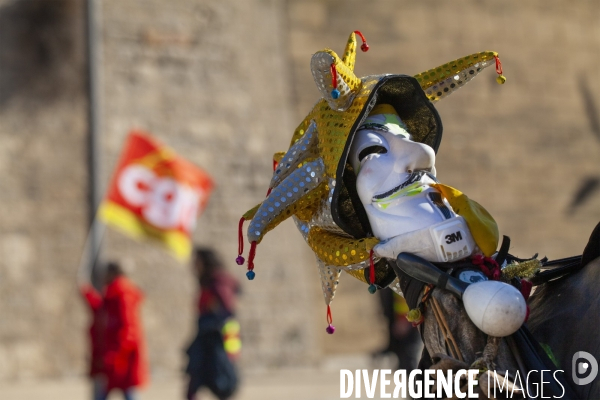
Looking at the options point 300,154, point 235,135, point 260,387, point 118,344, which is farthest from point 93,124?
point 300,154

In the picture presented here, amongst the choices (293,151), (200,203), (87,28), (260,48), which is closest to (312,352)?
(200,203)

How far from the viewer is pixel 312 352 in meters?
13.3

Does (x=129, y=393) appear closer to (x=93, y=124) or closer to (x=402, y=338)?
(x=402, y=338)

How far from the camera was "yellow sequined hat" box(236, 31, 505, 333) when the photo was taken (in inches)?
139

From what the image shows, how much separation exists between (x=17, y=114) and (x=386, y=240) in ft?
32.2

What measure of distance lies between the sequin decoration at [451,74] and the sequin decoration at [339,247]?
697mm

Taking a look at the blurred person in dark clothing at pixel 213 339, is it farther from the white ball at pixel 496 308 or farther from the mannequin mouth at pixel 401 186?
the white ball at pixel 496 308

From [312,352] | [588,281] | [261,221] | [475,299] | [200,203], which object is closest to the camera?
[475,299]

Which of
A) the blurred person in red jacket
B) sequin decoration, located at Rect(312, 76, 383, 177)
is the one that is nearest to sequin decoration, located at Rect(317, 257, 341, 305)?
sequin decoration, located at Rect(312, 76, 383, 177)

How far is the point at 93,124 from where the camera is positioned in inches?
494

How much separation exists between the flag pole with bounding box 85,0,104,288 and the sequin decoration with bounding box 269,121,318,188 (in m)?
8.87

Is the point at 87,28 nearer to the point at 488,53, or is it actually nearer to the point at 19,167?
the point at 19,167
